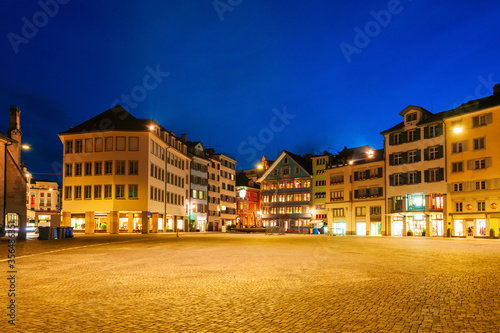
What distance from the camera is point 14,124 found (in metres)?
39.0

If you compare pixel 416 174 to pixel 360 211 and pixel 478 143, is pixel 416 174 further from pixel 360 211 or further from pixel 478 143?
pixel 360 211

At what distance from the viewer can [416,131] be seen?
63.0 metres

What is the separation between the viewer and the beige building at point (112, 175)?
60.9 metres

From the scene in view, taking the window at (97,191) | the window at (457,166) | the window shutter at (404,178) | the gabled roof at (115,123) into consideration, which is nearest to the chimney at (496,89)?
the window at (457,166)

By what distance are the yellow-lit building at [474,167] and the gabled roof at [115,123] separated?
3873 cm

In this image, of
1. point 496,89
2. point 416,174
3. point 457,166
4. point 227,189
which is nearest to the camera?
point 496,89

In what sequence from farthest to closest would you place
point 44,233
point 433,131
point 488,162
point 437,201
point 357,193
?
point 357,193, point 433,131, point 437,201, point 488,162, point 44,233

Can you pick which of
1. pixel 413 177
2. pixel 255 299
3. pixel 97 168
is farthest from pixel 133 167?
pixel 255 299

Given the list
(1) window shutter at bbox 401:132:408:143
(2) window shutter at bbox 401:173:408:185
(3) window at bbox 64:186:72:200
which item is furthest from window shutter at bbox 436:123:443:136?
(3) window at bbox 64:186:72:200

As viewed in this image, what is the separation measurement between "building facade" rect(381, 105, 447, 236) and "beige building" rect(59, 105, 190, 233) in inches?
1288

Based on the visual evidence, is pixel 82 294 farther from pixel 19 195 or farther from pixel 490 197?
pixel 490 197

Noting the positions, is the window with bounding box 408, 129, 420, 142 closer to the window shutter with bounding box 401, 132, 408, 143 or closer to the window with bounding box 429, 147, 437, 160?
the window shutter with bounding box 401, 132, 408, 143

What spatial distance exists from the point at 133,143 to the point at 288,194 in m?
43.6

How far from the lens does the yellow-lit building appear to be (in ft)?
172
